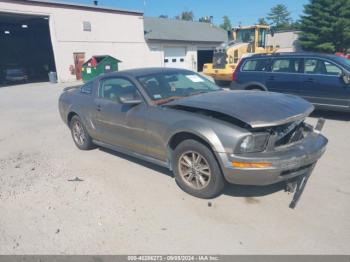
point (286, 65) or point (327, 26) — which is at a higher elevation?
point (327, 26)

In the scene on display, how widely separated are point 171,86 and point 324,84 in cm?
445

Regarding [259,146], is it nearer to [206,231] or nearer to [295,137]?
[295,137]

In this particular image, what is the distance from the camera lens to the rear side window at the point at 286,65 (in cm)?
769

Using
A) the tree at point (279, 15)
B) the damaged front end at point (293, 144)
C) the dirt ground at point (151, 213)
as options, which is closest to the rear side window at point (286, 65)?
the dirt ground at point (151, 213)

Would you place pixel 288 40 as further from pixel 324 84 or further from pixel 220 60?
pixel 324 84

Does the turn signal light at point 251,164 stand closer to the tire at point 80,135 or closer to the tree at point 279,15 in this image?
the tire at point 80,135

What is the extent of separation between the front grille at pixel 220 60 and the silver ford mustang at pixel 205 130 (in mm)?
10443

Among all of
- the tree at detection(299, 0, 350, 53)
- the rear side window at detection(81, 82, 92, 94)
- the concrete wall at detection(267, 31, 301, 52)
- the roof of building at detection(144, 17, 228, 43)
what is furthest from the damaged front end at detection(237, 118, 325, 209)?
the concrete wall at detection(267, 31, 301, 52)

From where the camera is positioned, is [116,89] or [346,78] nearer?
[116,89]

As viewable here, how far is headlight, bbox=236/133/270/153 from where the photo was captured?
10.7 ft

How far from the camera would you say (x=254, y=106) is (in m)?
3.57

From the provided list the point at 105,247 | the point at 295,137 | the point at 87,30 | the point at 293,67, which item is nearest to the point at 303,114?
the point at 295,137

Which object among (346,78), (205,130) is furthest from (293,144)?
(346,78)

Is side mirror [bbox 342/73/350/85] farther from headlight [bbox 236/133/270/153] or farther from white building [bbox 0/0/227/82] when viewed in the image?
white building [bbox 0/0/227/82]
